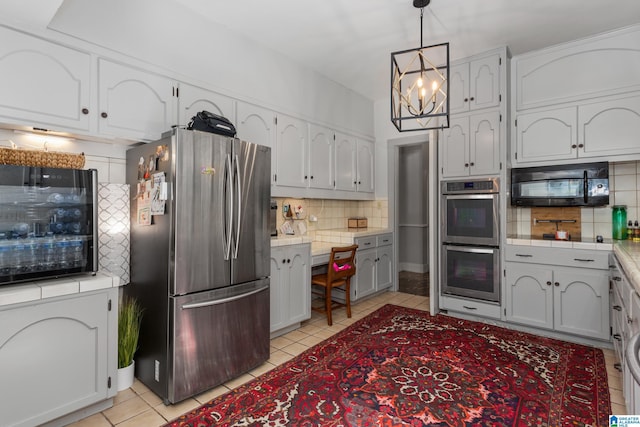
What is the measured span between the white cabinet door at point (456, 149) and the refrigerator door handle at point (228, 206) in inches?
95.0

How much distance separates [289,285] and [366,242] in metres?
1.40

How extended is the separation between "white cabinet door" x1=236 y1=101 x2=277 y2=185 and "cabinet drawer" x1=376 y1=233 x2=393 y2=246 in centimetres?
178

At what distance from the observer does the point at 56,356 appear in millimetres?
1726

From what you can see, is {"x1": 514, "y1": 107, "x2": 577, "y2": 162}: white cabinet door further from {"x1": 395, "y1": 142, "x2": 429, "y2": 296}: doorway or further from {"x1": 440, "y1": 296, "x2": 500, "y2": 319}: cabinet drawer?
{"x1": 395, "y1": 142, "x2": 429, "y2": 296}: doorway

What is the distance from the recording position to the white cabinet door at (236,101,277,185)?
2.94 metres

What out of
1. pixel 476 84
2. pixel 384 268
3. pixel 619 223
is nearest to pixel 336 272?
pixel 384 268

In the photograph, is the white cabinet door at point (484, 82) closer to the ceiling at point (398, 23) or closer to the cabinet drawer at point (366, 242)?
the ceiling at point (398, 23)

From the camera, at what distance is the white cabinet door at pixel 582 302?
9.14 ft

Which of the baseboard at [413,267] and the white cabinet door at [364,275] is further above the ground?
the white cabinet door at [364,275]

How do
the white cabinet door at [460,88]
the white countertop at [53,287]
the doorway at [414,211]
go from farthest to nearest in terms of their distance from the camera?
the doorway at [414,211]
the white cabinet door at [460,88]
the white countertop at [53,287]

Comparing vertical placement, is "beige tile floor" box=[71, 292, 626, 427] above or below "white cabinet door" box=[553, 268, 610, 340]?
below

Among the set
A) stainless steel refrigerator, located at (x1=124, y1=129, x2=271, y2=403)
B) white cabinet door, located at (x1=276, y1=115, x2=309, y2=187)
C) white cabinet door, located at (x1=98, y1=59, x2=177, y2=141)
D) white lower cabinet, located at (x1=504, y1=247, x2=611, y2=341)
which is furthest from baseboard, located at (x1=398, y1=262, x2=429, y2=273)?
white cabinet door, located at (x1=98, y1=59, x2=177, y2=141)

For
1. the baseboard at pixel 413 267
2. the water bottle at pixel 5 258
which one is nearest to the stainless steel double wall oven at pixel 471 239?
the baseboard at pixel 413 267

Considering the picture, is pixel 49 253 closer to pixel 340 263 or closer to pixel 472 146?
pixel 340 263
